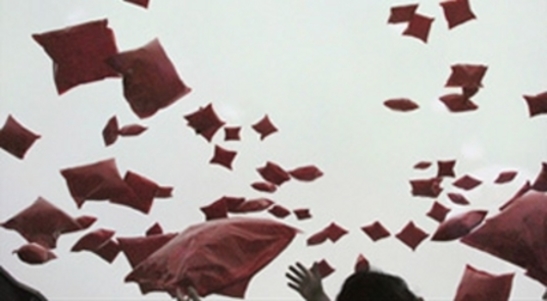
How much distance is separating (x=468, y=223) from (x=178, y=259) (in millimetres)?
1984

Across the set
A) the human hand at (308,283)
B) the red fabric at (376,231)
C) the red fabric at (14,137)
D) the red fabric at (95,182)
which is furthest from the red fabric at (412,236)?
the human hand at (308,283)

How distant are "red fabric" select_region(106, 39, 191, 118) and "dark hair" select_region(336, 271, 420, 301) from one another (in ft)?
6.64

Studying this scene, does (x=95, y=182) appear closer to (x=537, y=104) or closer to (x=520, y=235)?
(x=520, y=235)

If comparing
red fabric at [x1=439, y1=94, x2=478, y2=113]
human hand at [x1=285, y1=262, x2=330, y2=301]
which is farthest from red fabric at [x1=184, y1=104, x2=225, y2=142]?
human hand at [x1=285, y1=262, x2=330, y2=301]

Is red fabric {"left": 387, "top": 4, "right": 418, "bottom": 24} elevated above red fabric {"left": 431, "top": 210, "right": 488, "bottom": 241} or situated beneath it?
elevated above

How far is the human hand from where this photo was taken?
207cm

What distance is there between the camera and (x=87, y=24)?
3762mm

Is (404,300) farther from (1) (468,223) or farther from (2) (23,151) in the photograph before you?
(2) (23,151)

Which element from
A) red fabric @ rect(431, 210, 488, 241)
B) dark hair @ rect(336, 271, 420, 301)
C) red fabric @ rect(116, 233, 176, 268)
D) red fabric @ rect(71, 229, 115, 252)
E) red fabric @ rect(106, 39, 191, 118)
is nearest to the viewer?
dark hair @ rect(336, 271, 420, 301)

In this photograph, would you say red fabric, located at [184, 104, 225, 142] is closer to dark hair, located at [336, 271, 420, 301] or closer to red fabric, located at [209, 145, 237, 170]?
red fabric, located at [209, 145, 237, 170]

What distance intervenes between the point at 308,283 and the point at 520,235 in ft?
5.95

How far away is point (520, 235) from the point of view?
355 cm

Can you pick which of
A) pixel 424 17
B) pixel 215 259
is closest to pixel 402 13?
pixel 424 17

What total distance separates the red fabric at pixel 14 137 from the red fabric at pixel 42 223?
352 mm
